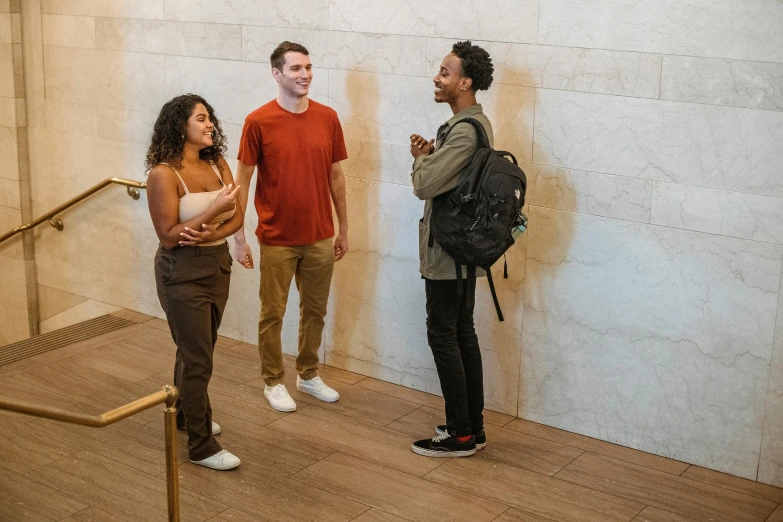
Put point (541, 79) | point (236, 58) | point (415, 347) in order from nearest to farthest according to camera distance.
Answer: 1. point (541, 79)
2. point (415, 347)
3. point (236, 58)

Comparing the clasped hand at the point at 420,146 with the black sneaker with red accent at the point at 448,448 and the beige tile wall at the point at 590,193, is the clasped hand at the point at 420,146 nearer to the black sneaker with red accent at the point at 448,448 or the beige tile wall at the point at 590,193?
the beige tile wall at the point at 590,193

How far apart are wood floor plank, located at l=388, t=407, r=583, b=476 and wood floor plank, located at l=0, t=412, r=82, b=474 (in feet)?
5.39

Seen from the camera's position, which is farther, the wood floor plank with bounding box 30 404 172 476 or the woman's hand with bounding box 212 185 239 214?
the wood floor plank with bounding box 30 404 172 476

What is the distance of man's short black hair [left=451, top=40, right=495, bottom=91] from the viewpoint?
449 cm

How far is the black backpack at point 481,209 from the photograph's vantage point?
4371 mm

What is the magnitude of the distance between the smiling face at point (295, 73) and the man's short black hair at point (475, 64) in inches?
33.3

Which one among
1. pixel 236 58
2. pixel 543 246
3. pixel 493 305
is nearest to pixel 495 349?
pixel 493 305

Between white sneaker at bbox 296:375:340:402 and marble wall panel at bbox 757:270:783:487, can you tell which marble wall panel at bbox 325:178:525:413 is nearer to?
white sneaker at bbox 296:375:340:402

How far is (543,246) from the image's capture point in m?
4.97

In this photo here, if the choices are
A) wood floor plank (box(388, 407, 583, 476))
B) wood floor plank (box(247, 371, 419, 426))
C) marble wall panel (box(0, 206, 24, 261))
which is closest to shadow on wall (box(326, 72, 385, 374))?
wood floor plank (box(247, 371, 419, 426))

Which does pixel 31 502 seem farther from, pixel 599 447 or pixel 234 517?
pixel 599 447

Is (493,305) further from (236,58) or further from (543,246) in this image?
(236,58)

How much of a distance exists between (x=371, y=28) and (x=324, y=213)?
1064 millimetres

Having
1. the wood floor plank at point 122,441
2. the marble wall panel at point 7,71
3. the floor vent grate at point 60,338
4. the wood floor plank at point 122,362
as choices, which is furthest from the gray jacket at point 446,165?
the marble wall panel at point 7,71
